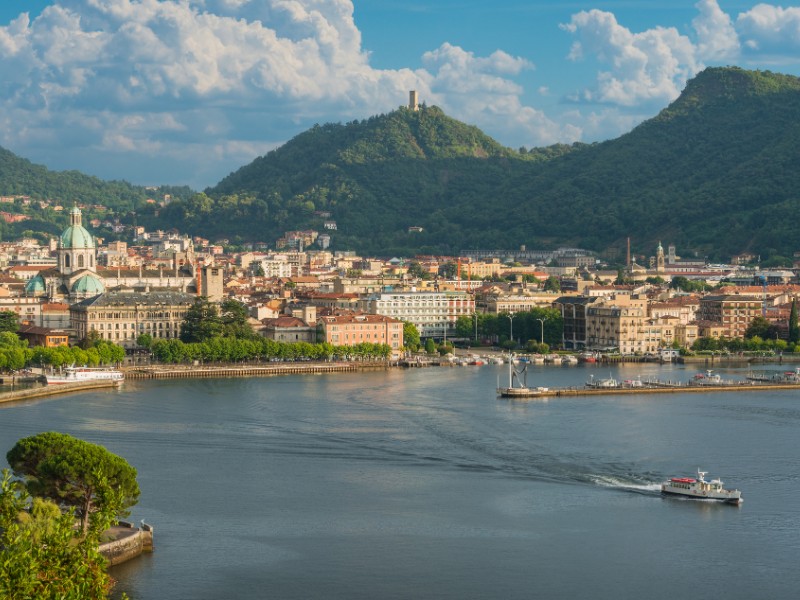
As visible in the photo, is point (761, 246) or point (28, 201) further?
point (28, 201)

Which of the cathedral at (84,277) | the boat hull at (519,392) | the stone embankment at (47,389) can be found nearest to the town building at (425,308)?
the cathedral at (84,277)

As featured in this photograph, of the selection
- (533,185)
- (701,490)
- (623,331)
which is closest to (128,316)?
(623,331)

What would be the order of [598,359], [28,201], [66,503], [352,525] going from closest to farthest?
1. [66,503]
2. [352,525]
3. [598,359]
4. [28,201]

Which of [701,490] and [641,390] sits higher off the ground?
[641,390]

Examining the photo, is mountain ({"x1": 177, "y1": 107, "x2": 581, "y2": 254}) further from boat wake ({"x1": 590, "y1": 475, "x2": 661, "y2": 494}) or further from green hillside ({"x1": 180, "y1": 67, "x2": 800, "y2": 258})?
boat wake ({"x1": 590, "y1": 475, "x2": 661, "y2": 494})

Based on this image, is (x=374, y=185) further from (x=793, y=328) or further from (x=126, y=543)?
(x=126, y=543)

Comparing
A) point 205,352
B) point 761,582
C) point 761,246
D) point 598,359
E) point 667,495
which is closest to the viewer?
point 761,582

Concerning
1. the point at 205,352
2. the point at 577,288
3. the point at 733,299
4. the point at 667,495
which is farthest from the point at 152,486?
the point at 577,288

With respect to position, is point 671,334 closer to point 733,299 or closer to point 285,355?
point 733,299
